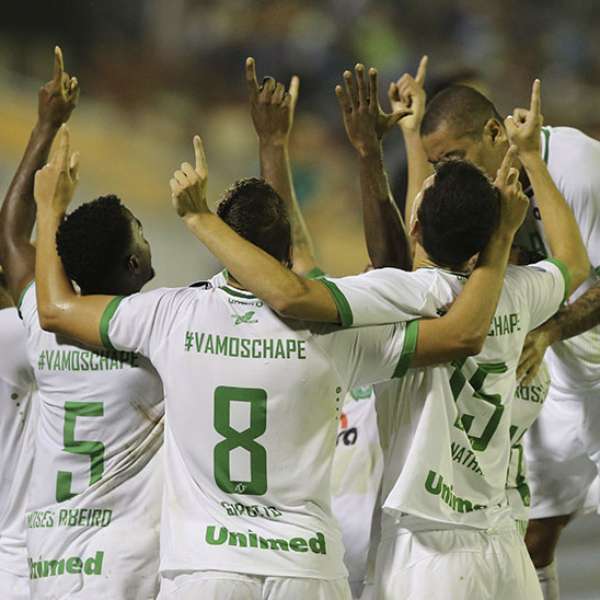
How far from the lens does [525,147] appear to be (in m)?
3.60

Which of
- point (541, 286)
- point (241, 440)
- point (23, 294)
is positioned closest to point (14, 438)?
point (23, 294)

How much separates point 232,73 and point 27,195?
7.73m

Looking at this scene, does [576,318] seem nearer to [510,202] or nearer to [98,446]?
[510,202]

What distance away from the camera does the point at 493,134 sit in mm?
4094

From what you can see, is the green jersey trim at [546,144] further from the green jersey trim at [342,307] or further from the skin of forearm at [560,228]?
the green jersey trim at [342,307]

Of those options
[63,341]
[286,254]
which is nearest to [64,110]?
[63,341]

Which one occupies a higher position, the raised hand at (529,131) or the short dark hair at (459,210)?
the raised hand at (529,131)

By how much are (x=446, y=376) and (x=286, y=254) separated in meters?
0.52

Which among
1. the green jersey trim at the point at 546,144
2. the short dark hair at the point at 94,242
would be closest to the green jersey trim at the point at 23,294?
the short dark hair at the point at 94,242

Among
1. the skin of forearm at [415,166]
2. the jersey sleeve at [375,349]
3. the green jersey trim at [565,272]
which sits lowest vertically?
the jersey sleeve at [375,349]

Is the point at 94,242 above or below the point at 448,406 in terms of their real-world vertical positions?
above

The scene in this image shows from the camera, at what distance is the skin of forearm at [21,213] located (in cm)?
366

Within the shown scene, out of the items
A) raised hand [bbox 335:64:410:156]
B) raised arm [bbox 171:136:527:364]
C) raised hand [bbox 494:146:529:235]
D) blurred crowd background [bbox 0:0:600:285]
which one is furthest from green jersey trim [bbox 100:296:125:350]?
blurred crowd background [bbox 0:0:600:285]

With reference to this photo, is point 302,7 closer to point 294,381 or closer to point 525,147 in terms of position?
point 525,147
